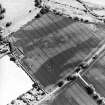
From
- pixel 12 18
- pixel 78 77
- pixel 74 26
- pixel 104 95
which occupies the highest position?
Answer: pixel 12 18

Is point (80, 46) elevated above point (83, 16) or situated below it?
below

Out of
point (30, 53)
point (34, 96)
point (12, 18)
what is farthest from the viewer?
point (12, 18)

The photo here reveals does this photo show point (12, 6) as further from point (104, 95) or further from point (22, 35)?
point (104, 95)

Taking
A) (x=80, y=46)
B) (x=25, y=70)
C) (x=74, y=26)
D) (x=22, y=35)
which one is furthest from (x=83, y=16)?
(x=25, y=70)

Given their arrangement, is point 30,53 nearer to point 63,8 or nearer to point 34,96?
point 34,96

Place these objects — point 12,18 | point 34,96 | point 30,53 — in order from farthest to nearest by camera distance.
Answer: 1. point 12,18
2. point 30,53
3. point 34,96

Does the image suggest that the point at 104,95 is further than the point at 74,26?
No

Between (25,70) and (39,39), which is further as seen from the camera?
(39,39)

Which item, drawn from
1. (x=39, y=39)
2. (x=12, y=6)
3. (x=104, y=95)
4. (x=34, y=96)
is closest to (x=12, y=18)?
(x=12, y=6)

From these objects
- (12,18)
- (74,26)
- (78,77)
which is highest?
(12,18)
